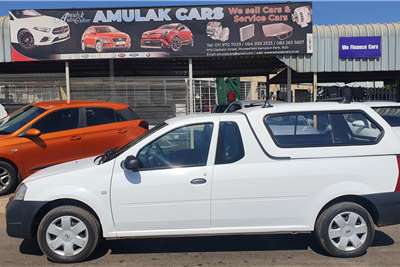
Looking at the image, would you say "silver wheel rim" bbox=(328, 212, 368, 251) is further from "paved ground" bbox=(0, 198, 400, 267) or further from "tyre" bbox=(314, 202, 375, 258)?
"paved ground" bbox=(0, 198, 400, 267)

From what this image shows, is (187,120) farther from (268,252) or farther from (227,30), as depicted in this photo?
(227,30)

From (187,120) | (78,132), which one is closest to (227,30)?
(78,132)

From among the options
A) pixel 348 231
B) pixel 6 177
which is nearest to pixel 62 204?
pixel 348 231

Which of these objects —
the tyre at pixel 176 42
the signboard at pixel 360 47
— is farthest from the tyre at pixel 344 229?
the signboard at pixel 360 47

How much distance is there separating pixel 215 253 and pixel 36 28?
12563 millimetres

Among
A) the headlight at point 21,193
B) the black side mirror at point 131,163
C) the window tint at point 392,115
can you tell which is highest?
the window tint at point 392,115

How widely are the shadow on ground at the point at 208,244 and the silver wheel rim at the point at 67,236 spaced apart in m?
0.31

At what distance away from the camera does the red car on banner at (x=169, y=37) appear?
16000mm

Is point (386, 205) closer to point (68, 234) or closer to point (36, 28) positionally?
point (68, 234)

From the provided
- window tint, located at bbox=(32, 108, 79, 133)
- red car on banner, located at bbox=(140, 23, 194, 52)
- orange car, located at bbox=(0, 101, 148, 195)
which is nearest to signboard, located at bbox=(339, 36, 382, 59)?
red car on banner, located at bbox=(140, 23, 194, 52)

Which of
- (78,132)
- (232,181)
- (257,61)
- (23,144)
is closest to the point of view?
(232,181)

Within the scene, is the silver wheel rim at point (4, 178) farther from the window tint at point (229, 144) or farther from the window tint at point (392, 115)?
the window tint at point (392, 115)

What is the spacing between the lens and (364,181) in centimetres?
539

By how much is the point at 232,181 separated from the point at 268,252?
1.02 metres
